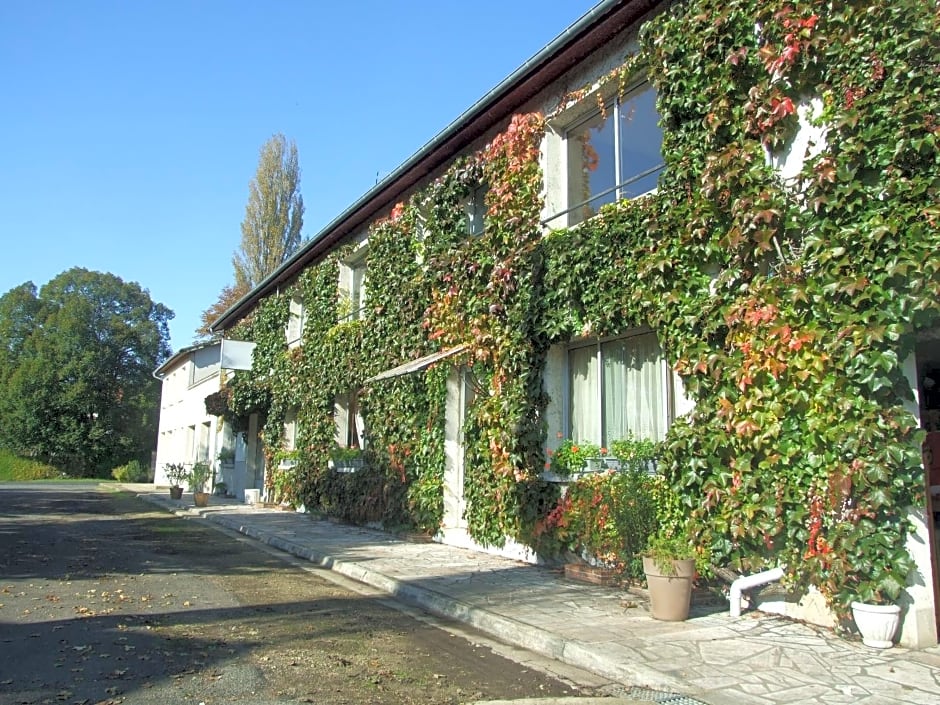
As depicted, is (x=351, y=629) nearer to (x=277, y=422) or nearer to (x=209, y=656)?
(x=209, y=656)

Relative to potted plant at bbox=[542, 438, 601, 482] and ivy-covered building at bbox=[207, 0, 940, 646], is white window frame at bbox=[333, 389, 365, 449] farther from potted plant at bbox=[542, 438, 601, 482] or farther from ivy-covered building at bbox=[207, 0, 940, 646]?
potted plant at bbox=[542, 438, 601, 482]

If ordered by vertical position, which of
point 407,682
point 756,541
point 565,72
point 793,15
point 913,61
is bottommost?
point 407,682

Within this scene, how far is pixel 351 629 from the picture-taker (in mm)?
6363

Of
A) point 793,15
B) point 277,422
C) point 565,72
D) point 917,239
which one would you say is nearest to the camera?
point 917,239

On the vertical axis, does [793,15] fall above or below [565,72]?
below

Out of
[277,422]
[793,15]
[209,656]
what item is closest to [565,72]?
[793,15]

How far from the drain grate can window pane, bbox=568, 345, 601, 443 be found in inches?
173

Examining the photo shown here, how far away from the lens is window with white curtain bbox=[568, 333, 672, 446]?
8398 millimetres

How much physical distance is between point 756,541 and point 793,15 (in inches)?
187

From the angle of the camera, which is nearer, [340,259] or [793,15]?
[793,15]

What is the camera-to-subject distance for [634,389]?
8.70 m

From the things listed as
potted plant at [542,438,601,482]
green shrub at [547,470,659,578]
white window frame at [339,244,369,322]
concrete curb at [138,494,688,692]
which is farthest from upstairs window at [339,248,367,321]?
green shrub at [547,470,659,578]

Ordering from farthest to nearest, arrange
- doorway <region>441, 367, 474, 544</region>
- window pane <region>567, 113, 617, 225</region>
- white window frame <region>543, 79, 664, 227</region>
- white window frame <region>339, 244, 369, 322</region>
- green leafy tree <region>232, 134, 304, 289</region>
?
green leafy tree <region>232, 134, 304, 289</region> → white window frame <region>339, 244, 369, 322</region> → doorway <region>441, 367, 474, 544</region> → window pane <region>567, 113, 617, 225</region> → white window frame <region>543, 79, 664, 227</region>

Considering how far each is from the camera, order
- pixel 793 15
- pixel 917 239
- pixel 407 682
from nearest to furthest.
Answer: pixel 407 682 < pixel 917 239 < pixel 793 15
